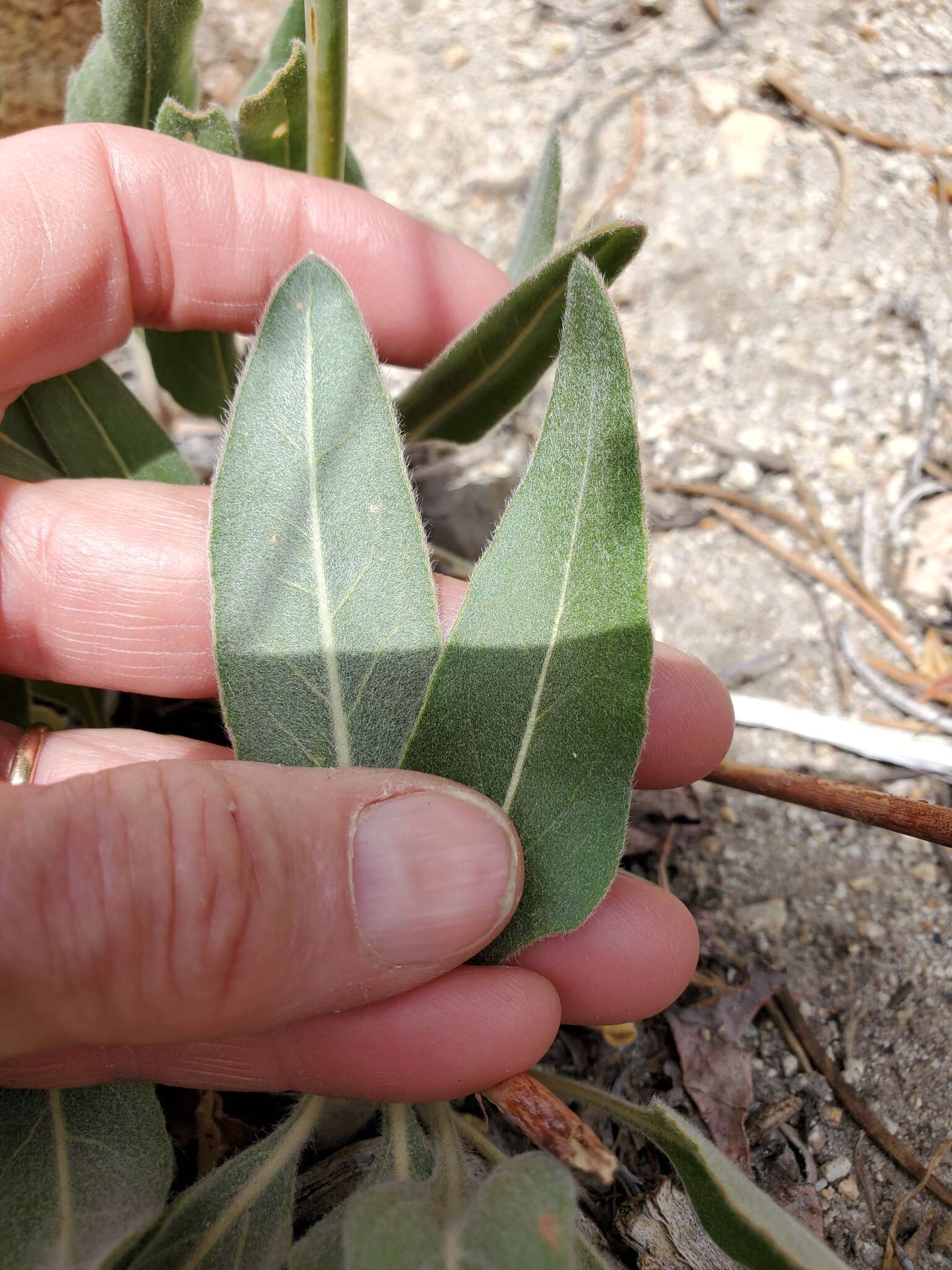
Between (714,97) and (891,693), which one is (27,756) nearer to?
(891,693)

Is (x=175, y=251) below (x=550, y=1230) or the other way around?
the other way around

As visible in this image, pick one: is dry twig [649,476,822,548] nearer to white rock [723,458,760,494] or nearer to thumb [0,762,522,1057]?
white rock [723,458,760,494]

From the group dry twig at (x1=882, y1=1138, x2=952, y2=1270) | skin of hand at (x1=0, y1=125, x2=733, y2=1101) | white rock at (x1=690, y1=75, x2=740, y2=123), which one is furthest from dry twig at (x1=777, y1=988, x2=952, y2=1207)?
white rock at (x1=690, y1=75, x2=740, y2=123)

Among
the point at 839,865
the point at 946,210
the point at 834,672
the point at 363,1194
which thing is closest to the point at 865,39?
the point at 946,210

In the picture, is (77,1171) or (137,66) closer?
(77,1171)

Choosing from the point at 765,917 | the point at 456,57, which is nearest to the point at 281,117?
the point at 456,57

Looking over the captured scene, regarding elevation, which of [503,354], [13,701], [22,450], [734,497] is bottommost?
[13,701]

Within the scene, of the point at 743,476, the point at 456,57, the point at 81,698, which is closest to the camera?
the point at 81,698

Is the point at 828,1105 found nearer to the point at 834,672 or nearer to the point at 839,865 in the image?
the point at 839,865

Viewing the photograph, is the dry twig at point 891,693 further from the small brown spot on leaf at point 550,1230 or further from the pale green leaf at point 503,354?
the small brown spot on leaf at point 550,1230
